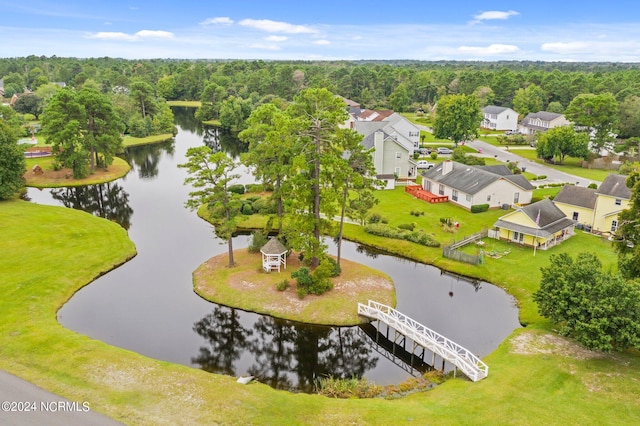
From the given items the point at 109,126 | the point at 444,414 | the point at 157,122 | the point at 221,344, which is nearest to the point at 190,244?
the point at 221,344

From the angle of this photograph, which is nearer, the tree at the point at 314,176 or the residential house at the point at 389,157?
the tree at the point at 314,176

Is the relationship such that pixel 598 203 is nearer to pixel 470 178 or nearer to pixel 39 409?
pixel 470 178

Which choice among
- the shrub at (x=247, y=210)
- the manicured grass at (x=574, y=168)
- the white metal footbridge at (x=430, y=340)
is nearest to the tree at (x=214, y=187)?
the white metal footbridge at (x=430, y=340)

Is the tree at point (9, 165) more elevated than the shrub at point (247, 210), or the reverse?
the tree at point (9, 165)

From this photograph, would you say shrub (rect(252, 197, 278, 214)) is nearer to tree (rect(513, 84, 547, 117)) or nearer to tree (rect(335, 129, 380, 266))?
tree (rect(335, 129, 380, 266))

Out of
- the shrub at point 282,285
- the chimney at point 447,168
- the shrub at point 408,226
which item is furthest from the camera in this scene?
the chimney at point 447,168

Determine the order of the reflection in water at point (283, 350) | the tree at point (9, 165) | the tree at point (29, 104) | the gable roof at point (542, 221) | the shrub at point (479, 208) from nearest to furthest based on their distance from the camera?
the reflection in water at point (283, 350) < the gable roof at point (542, 221) < the shrub at point (479, 208) < the tree at point (9, 165) < the tree at point (29, 104)

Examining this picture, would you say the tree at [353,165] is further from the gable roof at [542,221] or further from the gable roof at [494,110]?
the gable roof at [494,110]
